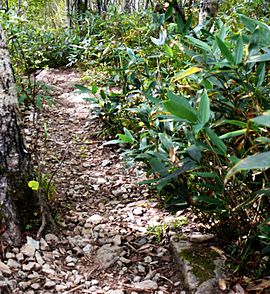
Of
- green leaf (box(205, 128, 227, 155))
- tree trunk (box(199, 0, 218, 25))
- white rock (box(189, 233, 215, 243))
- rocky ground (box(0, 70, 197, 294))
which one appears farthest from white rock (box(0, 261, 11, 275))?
tree trunk (box(199, 0, 218, 25))

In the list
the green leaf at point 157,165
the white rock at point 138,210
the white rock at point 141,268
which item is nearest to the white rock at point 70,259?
the white rock at point 141,268

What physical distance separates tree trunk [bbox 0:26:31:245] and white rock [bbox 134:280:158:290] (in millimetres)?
672

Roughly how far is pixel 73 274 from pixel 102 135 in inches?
69.3

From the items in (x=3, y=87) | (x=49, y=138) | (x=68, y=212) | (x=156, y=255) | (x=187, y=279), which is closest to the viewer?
(x=187, y=279)

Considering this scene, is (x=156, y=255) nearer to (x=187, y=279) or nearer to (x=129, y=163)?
(x=187, y=279)

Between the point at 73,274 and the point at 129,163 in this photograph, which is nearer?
the point at 73,274

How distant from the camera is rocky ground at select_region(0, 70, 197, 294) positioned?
1810 mm

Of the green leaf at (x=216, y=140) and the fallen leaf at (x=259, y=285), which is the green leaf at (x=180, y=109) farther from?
the fallen leaf at (x=259, y=285)

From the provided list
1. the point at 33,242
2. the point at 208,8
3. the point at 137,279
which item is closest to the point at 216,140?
the point at 137,279

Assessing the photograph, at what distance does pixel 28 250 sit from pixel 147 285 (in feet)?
2.10

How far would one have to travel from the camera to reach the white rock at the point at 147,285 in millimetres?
1817

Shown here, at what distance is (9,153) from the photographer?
191 centimetres

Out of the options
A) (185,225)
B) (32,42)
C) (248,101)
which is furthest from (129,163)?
(32,42)

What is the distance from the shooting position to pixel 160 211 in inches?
93.8
